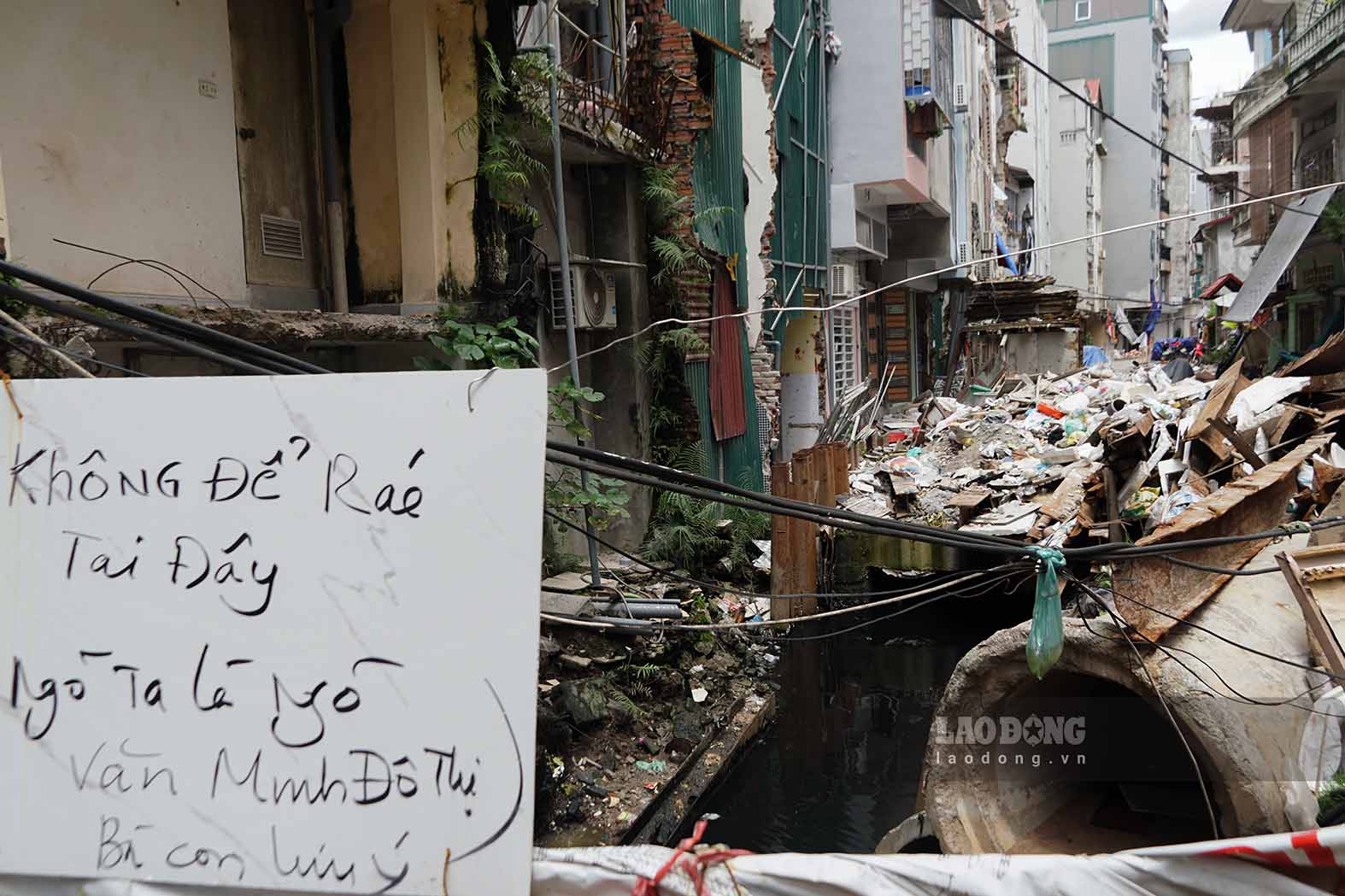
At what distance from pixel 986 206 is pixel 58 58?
25.7 metres

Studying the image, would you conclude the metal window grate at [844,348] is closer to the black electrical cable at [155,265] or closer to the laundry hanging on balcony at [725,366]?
the laundry hanging on balcony at [725,366]

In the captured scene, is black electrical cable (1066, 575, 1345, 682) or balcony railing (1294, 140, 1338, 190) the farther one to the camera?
balcony railing (1294, 140, 1338, 190)

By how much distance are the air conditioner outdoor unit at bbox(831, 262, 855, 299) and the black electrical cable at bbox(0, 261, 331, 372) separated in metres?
15.3

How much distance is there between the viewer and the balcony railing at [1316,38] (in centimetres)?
1780

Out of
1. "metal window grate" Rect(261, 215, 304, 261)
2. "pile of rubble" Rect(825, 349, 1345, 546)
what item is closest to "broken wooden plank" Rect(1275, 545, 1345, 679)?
"pile of rubble" Rect(825, 349, 1345, 546)

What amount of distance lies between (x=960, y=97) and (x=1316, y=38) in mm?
6888

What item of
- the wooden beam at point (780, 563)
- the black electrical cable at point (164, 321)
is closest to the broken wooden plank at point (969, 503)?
the wooden beam at point (780, 563)

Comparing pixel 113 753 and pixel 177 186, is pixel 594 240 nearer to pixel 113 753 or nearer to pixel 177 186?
pixel 177 186

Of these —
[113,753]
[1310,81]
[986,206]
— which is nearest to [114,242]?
[113,753]

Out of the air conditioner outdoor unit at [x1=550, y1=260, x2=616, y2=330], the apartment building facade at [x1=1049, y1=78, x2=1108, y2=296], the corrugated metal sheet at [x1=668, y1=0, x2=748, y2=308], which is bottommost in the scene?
the air conditioner outdoor unit at [x1=550, y1=260, x2=616, y2=330]

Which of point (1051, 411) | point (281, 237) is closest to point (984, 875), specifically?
point (281, 237)

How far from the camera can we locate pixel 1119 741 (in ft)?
16.8

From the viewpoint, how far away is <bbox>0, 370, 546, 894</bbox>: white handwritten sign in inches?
70.0

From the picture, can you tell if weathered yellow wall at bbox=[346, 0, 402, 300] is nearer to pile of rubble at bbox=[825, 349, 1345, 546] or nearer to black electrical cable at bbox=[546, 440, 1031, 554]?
black electrical cable at bbox=[546, 440, 1031, 554]
